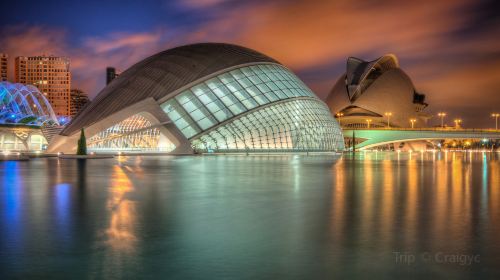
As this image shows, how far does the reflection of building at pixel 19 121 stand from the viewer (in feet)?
216

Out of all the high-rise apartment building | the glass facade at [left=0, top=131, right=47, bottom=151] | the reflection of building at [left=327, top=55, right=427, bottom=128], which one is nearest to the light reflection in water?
the glass facade at [left=0, top=131, right=47, bottom=151]

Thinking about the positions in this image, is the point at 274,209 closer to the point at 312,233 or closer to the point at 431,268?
the point at 312,233

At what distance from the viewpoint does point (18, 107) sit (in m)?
78.2

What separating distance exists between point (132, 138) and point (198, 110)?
8508 mm

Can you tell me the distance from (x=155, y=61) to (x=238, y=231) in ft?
165

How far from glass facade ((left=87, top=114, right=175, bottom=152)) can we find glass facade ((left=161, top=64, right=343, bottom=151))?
394cm

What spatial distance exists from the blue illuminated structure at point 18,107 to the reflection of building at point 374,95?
63.4 m

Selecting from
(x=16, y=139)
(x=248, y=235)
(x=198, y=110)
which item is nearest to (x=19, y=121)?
(x=16, y=139)

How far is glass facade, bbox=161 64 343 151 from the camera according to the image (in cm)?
4972

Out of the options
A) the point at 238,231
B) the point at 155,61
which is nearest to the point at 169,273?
the point at 238,231

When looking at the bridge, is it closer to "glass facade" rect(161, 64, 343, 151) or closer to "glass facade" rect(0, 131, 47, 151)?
"glass facade" rect(161, 64, 343, 151)

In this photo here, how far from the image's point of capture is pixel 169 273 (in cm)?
563

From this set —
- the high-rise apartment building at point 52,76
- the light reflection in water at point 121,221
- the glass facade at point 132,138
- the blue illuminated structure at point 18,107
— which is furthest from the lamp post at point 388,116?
the high-rise apartment building at point 52,76

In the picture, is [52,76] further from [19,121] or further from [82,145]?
[82,145]
